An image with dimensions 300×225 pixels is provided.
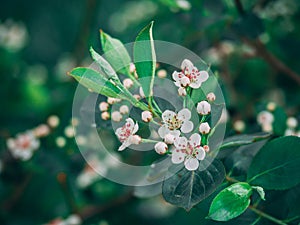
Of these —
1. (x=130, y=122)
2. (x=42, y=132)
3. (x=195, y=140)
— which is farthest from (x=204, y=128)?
(x=42, y=132)

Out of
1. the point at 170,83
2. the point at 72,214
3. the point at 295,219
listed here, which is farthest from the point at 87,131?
the point at 295,219

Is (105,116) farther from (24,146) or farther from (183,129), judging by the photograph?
(24,146)

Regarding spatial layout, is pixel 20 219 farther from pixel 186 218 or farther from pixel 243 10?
pixel 243 10

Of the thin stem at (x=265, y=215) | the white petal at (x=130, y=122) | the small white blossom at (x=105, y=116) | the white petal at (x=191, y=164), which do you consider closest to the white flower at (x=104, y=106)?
the small white blossom at (x=105, y=116)

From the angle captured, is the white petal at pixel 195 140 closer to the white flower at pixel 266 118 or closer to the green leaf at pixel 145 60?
the green leaf at pixel 145 60

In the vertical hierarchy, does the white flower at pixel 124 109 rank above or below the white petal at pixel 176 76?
below
